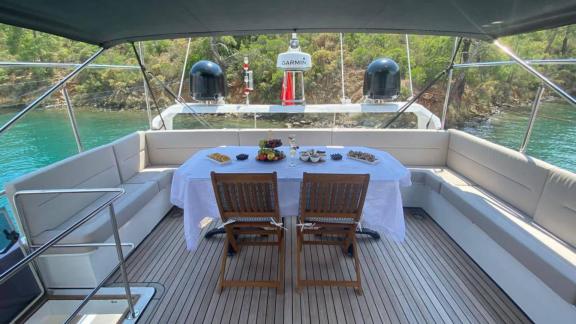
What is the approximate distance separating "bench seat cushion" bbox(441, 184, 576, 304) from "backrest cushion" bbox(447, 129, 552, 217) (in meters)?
0.08

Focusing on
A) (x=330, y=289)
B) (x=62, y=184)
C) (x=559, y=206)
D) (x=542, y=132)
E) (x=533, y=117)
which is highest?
(x=533, y=117)

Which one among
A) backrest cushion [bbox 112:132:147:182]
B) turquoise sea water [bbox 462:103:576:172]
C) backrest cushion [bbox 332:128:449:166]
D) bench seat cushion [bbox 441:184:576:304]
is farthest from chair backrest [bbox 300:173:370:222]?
turquoise sea water [bbox 462:103:576:172]

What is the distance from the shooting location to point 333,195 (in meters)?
1.62

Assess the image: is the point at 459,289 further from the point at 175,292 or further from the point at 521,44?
the point at 521,44

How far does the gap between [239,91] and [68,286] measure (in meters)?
14.2

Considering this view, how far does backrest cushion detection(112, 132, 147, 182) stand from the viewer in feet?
8.54

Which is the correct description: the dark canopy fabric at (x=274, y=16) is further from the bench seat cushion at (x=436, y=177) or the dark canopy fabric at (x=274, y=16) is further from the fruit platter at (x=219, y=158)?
the bench seat cushion at (x=436, y=177)

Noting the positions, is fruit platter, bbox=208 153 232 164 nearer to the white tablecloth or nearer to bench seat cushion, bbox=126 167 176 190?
the white tablecloth

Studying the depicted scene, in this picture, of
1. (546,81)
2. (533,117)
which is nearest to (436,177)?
(533,117)

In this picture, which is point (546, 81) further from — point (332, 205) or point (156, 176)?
point (156, 176)

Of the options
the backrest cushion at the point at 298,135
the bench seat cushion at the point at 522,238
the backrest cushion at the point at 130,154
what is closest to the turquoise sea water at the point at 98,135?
the backrest cushion at the point at 130,154

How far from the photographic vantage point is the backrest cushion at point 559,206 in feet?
5.46

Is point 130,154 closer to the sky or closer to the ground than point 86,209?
closer to the sky

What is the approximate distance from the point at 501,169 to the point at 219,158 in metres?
2.19
